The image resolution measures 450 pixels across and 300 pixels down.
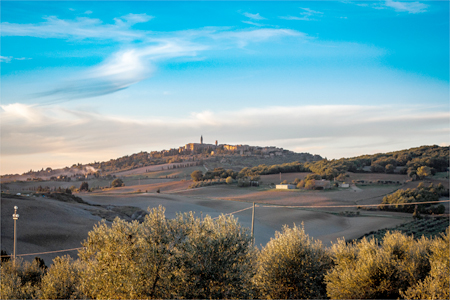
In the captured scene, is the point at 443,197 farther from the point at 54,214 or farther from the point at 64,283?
the point at 64,283

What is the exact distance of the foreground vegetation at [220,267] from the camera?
43.3ft

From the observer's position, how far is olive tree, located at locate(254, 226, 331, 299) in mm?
17688

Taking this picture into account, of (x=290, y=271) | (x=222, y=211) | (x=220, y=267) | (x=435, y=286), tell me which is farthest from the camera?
(x=222, y=211)

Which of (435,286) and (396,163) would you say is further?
(396,163)

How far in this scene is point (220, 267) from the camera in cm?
1377

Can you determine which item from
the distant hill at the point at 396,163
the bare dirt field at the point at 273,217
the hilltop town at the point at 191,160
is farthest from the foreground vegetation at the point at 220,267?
the hilltop town at the point at 191,160

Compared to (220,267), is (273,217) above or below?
below

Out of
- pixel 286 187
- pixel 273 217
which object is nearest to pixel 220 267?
pixel 273 217

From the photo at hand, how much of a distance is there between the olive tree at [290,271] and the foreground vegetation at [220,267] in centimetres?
4

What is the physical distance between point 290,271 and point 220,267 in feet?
18.2

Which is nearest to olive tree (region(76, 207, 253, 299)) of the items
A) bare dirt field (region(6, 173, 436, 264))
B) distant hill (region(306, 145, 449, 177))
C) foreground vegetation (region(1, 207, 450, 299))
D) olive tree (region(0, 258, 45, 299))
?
foreground vegetation (region(1, 207, 450, 299))

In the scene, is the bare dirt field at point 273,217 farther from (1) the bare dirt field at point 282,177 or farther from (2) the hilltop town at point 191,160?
(2) the hilltop town at point 191,160

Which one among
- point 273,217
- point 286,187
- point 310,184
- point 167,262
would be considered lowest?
point 273,217

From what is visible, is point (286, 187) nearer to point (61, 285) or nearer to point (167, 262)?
point (61, 285)
